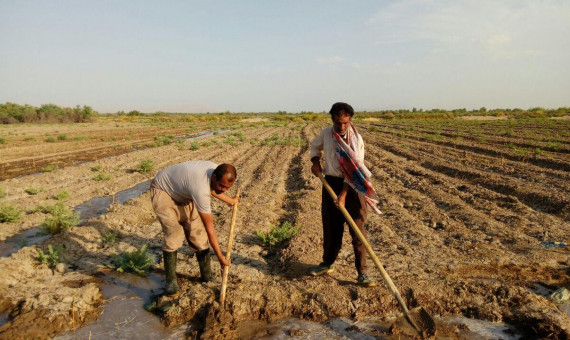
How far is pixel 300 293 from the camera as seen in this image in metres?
3.51

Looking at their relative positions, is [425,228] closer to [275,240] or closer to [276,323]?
[275,240]

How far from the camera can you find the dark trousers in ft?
11.4

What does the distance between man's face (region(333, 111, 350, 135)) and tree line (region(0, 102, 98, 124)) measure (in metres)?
51.1

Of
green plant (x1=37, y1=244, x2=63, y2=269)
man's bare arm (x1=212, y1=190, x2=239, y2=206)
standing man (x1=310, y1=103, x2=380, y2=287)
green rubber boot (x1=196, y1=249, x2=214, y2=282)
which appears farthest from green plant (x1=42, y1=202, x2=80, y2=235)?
standing man (x1=310, y1=103, x2=380, y2=287)

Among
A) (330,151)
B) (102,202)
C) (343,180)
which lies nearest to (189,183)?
(330,151)

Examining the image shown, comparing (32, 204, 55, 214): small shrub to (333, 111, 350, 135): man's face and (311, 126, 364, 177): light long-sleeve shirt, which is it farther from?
(333, 111, 350, 135): man's face

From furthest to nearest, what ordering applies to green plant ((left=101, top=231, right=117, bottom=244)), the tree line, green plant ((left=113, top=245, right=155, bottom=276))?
1. the tree line
2. green plant ((left=101, top=231, right=117, bottom=244))
3. green plant ((left=113, top=245, right=155, bottom=276))

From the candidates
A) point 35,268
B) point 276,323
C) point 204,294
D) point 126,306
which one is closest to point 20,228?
point 35,268

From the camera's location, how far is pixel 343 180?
350cm

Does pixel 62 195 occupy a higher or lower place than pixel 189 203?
lower

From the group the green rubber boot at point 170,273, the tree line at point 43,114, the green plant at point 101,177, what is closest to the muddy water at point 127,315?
the green rubber boot at point 170,273

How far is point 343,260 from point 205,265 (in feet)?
5.49

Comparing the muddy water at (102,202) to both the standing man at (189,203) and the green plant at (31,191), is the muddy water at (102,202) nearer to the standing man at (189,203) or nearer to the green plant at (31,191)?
the green plant at (31,191)

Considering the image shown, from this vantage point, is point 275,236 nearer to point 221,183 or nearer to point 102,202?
point 221,183
